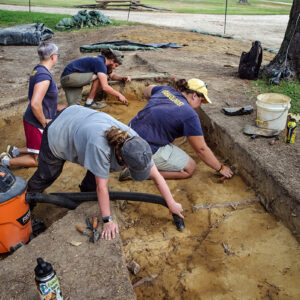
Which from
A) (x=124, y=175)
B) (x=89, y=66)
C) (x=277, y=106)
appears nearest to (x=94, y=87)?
(x=89, y=66)

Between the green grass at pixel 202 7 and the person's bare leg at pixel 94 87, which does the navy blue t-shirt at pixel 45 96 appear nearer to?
the person's bare leg at pixel 94 87

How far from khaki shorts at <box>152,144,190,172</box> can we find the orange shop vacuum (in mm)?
1529

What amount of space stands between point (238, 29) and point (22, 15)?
9.71 meters

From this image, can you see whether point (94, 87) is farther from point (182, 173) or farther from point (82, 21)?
point (82, 21)

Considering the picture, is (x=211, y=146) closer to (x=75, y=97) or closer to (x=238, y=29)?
(x=75, y=97)

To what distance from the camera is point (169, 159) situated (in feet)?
12.8

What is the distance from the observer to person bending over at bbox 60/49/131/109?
219 inches

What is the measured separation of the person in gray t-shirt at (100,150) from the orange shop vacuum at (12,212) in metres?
0.40

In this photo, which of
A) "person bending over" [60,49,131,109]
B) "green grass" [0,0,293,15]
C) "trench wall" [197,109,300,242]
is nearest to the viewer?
"trench wall" [197,109,300,242]

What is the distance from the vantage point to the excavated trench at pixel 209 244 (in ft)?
9.01

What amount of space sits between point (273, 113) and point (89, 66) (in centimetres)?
321

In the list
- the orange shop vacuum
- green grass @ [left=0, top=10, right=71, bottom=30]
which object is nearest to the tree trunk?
the orange shop vacuum

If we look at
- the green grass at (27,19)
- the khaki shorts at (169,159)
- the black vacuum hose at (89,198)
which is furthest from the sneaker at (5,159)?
the green grass at (27,19)

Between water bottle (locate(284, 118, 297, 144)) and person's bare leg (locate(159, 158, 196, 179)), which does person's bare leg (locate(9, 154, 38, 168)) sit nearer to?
person's bare leg (locate(159, 158, 196, 179))
